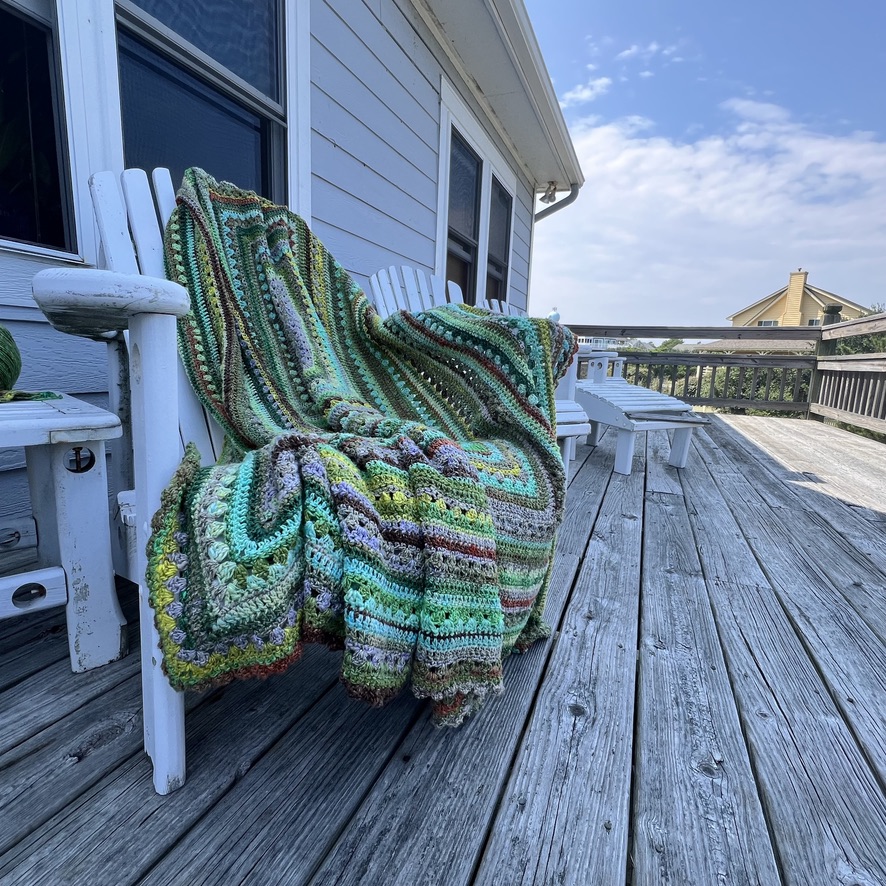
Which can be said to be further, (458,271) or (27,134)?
(458,271)

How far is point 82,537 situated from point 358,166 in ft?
6.57

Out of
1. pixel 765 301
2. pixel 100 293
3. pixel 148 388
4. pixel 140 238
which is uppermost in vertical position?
pixel 765 301

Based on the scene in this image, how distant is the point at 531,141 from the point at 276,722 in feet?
15.2

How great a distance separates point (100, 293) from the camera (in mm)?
572

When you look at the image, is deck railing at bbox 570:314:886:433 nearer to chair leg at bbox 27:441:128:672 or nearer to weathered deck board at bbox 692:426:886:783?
weathered deck board at bbox 692:426:886:783

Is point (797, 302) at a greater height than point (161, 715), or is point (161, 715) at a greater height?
point (797, 302)

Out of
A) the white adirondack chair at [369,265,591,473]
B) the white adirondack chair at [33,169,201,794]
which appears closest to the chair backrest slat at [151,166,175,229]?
the white adirondack chair at [33,169,201,794]

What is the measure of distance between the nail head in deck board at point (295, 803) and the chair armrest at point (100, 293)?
674 millimetres

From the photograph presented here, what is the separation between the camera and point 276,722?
33.4 inches

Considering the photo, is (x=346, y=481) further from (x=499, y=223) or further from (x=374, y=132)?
(x=499, y=223)

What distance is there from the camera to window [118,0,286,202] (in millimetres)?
1372

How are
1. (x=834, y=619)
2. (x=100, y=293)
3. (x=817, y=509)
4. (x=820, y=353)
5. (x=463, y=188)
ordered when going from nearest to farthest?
(x=100, y=293) < (x=834, y=619) < (x=817, y=509) < (x=463, y=188) < (x=820, y=353)

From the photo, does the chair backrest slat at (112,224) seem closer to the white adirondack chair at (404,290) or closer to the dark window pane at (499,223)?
the white adirondack chair at (404,290)

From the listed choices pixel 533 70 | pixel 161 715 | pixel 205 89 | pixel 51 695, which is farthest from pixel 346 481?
pixel 533 70
